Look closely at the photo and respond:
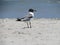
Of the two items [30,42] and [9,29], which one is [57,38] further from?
[9,29]

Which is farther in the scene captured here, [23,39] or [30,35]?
[30,35]

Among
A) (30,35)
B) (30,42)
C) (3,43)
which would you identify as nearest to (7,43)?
(3,43)

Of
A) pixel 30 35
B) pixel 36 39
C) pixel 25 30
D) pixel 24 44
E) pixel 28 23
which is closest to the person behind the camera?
pixel 24 44

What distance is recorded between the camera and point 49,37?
1009 centimetres

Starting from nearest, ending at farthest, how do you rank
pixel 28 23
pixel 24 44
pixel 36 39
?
pixel 24 44, pixel 36 39, pixel 28 23

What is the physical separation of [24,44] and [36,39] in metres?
0.90

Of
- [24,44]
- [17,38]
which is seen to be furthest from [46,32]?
[24,44]

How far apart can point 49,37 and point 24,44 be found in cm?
146

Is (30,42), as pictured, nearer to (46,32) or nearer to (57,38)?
(57,38)

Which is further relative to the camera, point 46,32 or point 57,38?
point 46,32

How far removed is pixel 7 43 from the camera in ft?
29.5

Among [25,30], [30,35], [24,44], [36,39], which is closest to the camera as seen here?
[24,44]

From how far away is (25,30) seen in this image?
11.5 meters

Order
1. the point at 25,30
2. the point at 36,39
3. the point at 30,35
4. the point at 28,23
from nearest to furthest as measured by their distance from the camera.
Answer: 1. the point at 36,39
2. the point at 30,35
3. the point at 25,30
4. the point at 28,23
